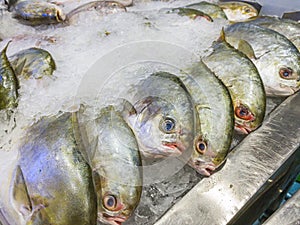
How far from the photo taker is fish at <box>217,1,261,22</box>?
302cm

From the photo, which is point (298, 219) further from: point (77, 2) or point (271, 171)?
A: point (77, 2)

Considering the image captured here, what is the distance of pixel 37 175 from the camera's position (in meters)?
1.38

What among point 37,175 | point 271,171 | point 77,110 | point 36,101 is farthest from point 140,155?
point 271,171

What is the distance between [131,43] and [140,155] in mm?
830

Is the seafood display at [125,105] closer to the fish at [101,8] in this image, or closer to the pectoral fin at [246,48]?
the pectoral fin at [246,48]

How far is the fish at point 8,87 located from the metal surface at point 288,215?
1.25 metres

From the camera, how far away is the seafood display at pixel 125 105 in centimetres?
140

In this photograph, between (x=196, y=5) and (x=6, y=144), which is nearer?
(x=6, y=144)

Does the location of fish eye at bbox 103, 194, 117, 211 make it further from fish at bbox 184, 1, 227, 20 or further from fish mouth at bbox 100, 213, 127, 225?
fish at bbox 184, 1, 227, 20

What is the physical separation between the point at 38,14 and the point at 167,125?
146 centimetres

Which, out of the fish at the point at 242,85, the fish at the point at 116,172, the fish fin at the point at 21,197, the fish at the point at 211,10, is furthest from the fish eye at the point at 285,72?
the fish fin at the point at 21,197

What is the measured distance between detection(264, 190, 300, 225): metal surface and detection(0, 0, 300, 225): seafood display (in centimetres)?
33

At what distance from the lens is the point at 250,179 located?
1834 millimetres

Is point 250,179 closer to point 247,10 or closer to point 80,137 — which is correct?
point 80,137
